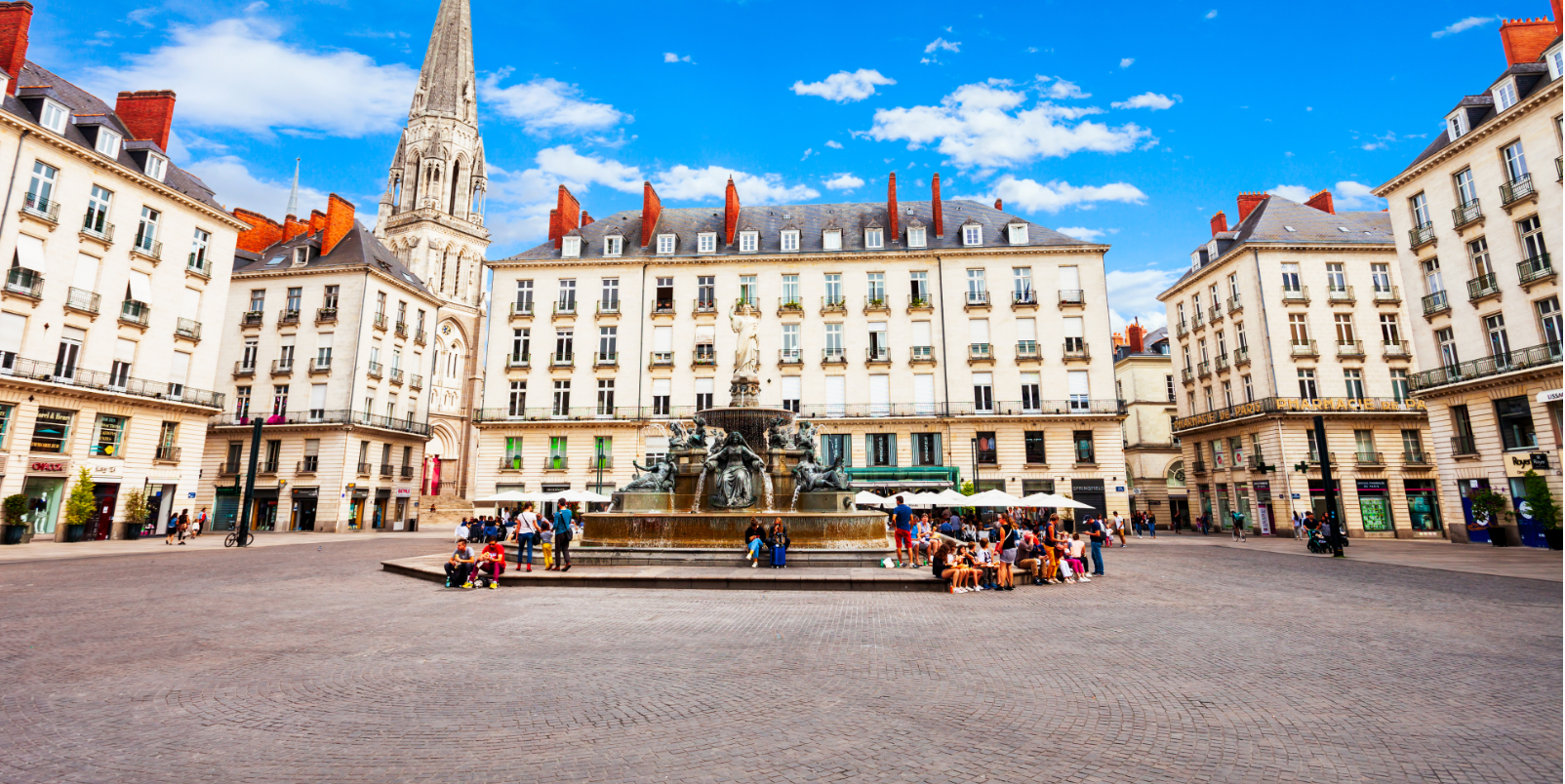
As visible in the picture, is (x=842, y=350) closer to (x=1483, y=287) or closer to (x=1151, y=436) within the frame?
(x=1151, y=436)

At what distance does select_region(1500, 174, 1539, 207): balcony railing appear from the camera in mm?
25516

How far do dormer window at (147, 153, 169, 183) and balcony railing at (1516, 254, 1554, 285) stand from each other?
185 feet

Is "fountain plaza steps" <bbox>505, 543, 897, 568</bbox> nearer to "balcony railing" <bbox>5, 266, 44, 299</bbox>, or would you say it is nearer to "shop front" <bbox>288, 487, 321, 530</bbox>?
"balcony railing" <bbox>5, 266, 44, 299</bbox>

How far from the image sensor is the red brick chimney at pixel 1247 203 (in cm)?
4494

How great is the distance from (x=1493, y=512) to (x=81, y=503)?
5290 centimetres

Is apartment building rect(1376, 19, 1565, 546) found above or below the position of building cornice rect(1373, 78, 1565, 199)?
below

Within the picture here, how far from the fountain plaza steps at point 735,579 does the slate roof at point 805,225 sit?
33.1 m

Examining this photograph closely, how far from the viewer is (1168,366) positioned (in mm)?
53875

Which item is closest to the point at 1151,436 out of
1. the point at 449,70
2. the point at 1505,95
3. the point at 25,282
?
the point at 1505,95

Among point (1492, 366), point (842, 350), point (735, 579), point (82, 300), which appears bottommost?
point (735, 579)

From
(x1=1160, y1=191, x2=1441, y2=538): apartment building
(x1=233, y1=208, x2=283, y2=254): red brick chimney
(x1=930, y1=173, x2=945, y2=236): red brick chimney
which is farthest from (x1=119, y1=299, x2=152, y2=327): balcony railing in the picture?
(x1=1160, y1=191, x2=1441, y2=538): apartment building

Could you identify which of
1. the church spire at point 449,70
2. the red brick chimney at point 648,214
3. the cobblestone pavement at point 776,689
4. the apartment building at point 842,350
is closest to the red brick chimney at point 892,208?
the apartment building at point 842,350

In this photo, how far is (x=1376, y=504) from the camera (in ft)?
118

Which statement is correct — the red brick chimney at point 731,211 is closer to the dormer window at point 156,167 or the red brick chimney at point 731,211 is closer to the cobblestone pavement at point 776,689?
the dormer window at point 156,167
